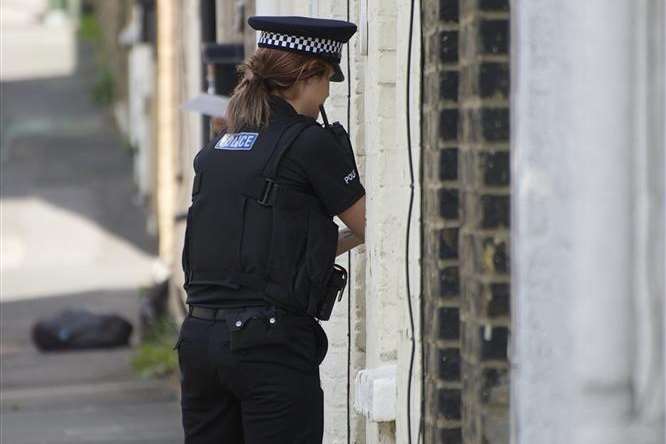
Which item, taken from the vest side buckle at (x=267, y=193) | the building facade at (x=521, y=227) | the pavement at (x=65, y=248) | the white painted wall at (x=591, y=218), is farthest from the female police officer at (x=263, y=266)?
the pavement at (x=65, y=248)

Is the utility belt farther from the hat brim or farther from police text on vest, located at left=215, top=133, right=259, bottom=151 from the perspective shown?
the hat brim

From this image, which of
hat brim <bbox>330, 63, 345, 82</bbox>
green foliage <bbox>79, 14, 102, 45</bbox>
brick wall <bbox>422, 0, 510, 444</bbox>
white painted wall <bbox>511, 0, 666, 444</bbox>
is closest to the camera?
white painted wall <bbox>511, 0, 666, 444</bbox>

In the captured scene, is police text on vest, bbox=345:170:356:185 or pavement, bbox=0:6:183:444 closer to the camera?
police text on vest, bbox=345:170:356:185

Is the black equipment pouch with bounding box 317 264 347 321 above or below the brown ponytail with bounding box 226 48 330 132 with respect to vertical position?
below

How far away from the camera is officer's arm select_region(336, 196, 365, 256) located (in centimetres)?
473

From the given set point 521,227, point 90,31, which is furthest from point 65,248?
point 521,227

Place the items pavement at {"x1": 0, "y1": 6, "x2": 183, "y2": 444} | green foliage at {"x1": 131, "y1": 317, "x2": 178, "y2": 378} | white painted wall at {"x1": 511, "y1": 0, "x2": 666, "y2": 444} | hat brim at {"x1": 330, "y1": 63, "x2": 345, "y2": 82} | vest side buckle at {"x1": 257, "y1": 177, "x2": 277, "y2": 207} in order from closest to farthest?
white painted wall at {"x1": 511, "y1": 0, "x2": 666, "y2": 444}
vest side buckle at {"x1": 257, "y1": 177, "x2": 277, "y2": 207}
hat brim at {"x1": 330, "y1": 63, "x2": 345, "y2": 82}
pavement at {"x1": 0, "y1": 6, "x2": 183, "y2": 444}
green foliage at {"x1": 131, "y1": 317, "x2": 178, "y2": 378}

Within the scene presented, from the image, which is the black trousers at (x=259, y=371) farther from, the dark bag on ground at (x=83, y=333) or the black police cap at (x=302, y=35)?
the dark bag on ground at (x=83, y=333)

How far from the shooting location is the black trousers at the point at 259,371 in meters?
4.60

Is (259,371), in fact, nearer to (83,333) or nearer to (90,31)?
(83,333)

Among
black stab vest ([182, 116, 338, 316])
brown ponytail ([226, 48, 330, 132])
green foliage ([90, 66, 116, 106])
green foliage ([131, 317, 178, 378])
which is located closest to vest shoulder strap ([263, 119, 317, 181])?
black stab vest ([182, 116, 338, 316])

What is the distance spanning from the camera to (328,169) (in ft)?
15.2

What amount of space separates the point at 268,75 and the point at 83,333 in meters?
9.11

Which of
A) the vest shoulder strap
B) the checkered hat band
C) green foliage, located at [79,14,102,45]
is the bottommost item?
the vest shoulder strap
